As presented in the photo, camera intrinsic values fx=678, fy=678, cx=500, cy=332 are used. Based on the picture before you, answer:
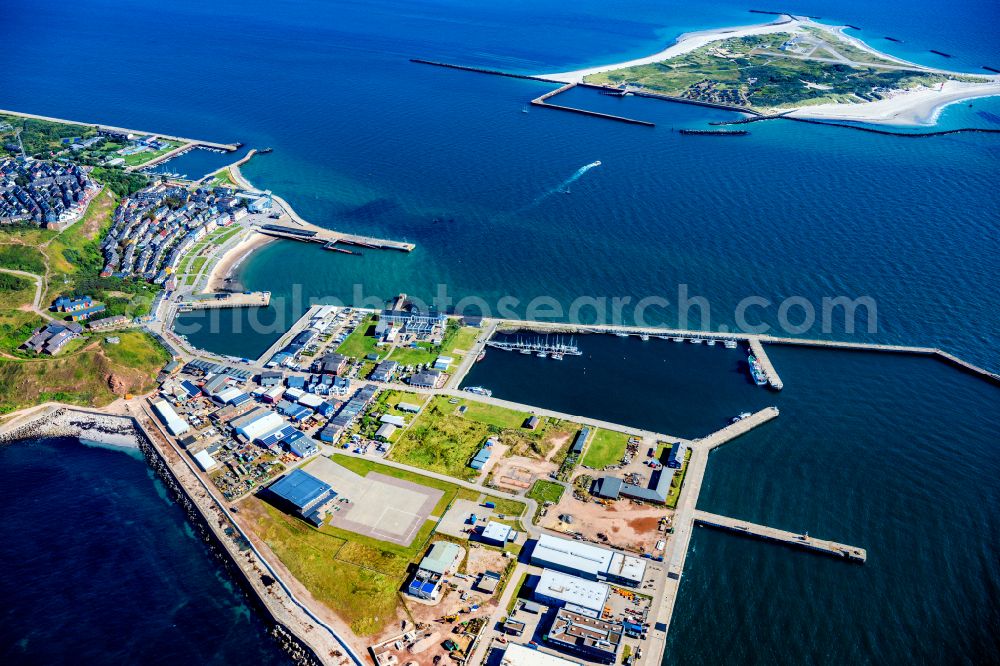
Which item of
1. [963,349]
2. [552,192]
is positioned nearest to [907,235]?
[963,349]

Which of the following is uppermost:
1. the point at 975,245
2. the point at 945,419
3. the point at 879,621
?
the point at 975,245

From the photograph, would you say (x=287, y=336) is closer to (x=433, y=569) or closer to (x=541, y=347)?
(x=541, y=347)

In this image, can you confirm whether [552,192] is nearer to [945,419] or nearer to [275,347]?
[275,347]

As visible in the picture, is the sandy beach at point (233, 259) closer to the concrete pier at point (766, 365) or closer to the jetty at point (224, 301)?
the jetty at point (224, 301)

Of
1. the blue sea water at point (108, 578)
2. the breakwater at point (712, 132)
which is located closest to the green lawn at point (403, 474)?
the blue sea water at point (108, 578)

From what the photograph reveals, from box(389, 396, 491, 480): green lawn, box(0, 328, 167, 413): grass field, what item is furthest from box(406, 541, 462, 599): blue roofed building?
box(0, 328, 167, 413): grass field

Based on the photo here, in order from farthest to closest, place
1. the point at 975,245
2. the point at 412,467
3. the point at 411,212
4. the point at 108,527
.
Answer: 1. the point at 411,212
2. the point at 975,245
3. the point at 412,467
4. the point at 108,527
